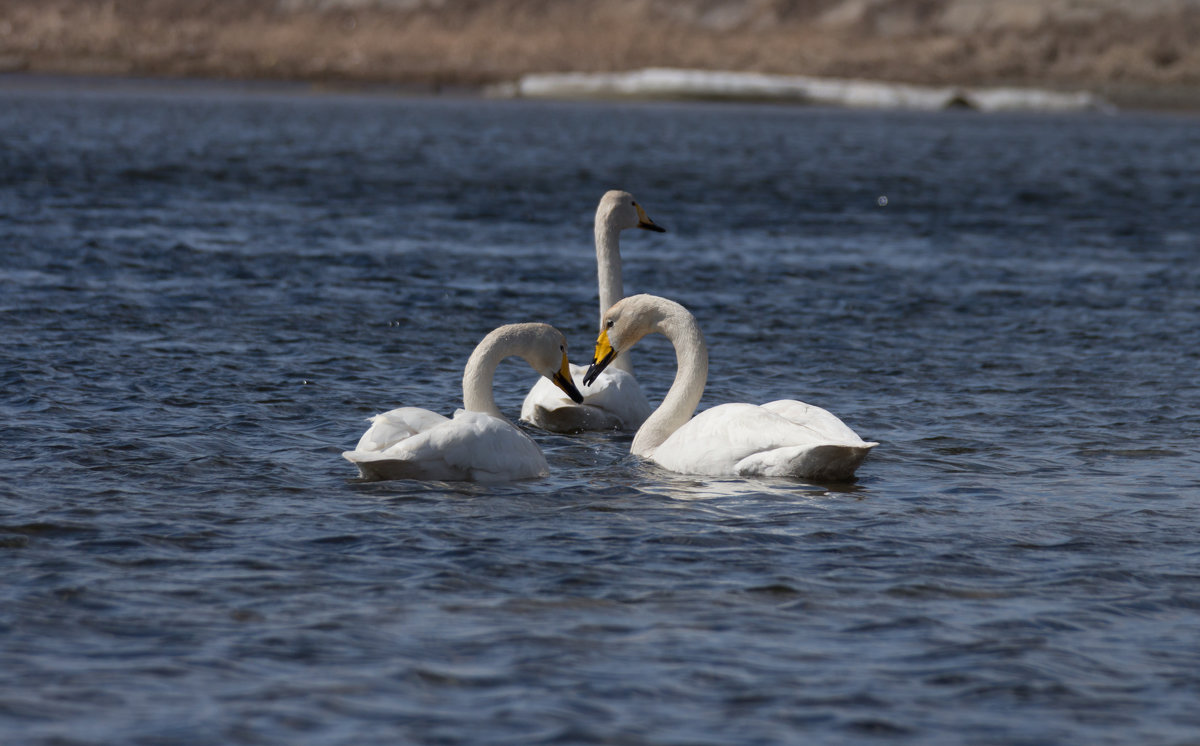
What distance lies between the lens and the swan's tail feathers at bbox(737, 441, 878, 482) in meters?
9.37

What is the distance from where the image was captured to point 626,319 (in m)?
11.0

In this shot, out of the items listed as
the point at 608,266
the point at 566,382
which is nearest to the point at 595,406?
the point at 566,382

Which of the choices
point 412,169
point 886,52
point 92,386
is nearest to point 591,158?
point 412,169

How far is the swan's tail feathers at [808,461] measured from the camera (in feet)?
→ 30.7

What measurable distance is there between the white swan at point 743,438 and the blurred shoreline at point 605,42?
262ft

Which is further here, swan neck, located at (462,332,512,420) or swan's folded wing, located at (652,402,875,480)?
swan neck, located at (462,332,512,420)

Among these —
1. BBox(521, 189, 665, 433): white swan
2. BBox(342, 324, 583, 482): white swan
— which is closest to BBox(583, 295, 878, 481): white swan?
BBox(521, 189, 665, 433): white swan

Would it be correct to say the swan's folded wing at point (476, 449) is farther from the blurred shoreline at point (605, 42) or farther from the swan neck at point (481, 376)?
the blurred shoreline at point (605, 42)

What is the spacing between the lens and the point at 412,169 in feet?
123

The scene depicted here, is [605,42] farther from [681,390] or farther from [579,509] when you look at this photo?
[579,509]

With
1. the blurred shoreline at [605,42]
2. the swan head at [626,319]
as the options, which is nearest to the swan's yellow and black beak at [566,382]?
the swan head at [626,319]

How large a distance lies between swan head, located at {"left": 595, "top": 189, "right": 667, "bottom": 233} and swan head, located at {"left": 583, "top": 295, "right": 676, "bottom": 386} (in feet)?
6.56

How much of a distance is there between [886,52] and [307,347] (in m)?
100

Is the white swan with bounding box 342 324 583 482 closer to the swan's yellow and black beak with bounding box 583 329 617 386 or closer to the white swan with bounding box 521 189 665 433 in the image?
the swan's yellow and black beak with bounding box 583 329 617 386
